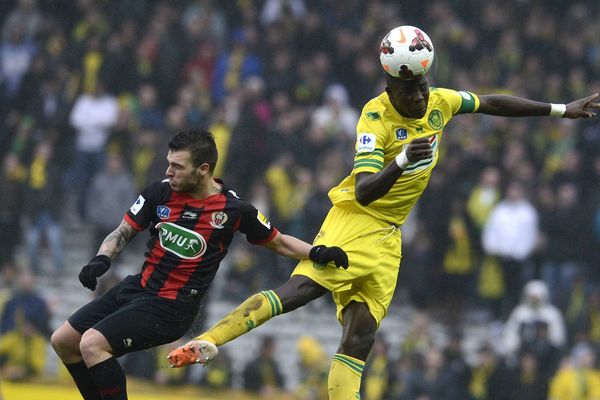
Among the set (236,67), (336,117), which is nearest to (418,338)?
(336,117)

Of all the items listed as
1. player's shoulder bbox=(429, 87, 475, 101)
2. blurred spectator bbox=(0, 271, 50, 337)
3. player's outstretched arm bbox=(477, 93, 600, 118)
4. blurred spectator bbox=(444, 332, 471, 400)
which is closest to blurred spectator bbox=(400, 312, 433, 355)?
blurred spectator bbox=(444, 332, 471, 400)

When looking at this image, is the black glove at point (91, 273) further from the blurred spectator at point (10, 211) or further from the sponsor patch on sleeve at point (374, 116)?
the blurred spectator at point (10, 211)

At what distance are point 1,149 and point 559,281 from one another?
7930mm

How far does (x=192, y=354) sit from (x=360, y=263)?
58.2 inches

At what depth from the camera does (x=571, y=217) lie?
54.5 feet

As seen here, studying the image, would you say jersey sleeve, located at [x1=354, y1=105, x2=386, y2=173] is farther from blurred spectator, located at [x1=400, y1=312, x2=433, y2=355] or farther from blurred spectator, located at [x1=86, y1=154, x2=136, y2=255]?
blurred spectator, located at [x1=86, y1=154, x2=136, y2=255]

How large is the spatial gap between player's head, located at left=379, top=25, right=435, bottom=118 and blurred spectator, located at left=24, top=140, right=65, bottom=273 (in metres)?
9.40

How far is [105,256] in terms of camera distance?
29.2 ft

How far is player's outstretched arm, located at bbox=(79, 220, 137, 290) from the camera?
8617mm

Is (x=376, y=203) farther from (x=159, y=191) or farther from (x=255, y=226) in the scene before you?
(x=159, y=191)

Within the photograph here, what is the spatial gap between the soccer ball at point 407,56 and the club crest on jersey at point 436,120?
0.46m

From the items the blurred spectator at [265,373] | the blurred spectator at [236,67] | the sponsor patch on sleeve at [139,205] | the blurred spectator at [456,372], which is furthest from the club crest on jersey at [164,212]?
the blurred spectator at [236,67]

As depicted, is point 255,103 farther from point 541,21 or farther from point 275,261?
point 541,21

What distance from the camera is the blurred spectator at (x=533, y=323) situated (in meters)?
15.7
